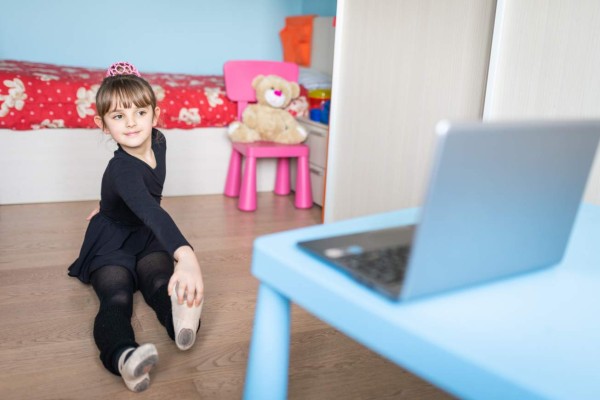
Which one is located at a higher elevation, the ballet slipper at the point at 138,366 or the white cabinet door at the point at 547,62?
the white cabinet door at the point at 547,62

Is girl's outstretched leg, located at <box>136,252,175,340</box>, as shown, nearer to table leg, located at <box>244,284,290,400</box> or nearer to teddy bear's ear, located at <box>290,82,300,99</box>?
table leg, located at <box>244,284,290,400</box>

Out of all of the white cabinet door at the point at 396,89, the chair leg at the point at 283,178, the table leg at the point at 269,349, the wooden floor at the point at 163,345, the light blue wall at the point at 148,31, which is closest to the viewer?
the table leg at the point at 269,349

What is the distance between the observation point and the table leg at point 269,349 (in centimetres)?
61

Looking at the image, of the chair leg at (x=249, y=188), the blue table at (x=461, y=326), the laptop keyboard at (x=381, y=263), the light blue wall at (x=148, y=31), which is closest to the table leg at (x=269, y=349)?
the blue table at (x=461, y=326)

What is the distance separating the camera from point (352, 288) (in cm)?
51

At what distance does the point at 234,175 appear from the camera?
2646mm

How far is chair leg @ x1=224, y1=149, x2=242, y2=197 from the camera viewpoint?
8.64 ft

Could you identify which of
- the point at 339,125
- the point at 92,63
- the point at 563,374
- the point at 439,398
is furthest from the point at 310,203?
the point at 563,374

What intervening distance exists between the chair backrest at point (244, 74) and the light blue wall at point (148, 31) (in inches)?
43.5

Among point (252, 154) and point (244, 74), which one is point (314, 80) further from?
point (252, 154)

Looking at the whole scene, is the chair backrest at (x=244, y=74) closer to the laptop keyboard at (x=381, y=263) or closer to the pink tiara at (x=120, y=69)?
the pink tiara at (x=120, y=69)

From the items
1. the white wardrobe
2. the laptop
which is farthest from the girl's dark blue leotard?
the laptop

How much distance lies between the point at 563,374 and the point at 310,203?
2156mm

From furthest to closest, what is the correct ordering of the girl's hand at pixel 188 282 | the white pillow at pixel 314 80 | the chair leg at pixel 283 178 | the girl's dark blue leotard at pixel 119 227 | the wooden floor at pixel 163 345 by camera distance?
the white pillow at pixel 314 80
the chair leg at pixel 283 178
the girl's dark blue leotard at pixel 119 227
the wooden floor at pixel 163 345
the girl's hand at pixel 188 282
